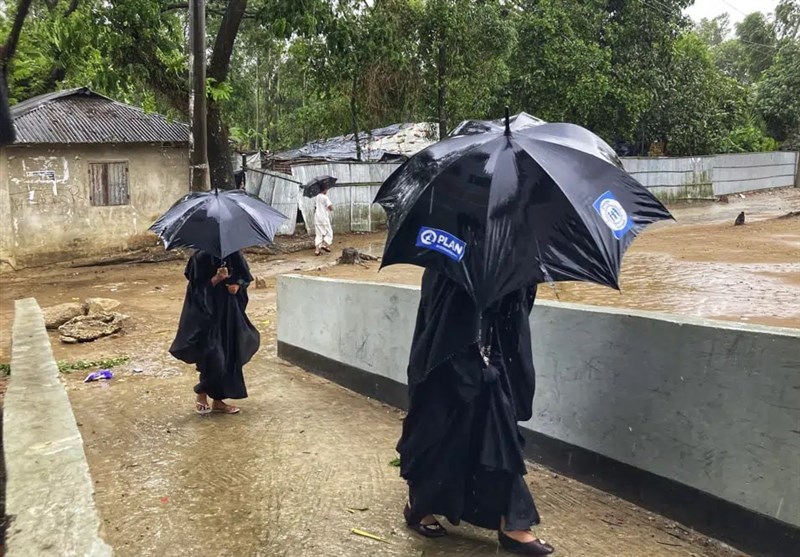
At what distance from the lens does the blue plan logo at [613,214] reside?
8.43ft

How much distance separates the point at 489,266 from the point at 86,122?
14.5m

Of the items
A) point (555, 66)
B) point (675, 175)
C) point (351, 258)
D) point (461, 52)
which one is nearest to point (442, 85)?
point (461, 52)

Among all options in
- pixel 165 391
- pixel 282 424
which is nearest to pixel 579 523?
pixel 282 424

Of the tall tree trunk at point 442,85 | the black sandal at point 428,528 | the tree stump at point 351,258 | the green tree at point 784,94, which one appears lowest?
the black sandal at point 428,528

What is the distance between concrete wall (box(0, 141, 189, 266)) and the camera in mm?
13875

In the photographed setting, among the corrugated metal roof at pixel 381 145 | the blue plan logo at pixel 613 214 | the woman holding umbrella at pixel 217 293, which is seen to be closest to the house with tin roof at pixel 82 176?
the corrugated metal roof at pixel 381 145

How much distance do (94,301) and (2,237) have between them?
19.0ft

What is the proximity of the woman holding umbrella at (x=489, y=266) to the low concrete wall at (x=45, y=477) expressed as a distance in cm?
139

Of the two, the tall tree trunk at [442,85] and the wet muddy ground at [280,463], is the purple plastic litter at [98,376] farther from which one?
the tall tree trunk at [442,85]

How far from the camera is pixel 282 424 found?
518 cm

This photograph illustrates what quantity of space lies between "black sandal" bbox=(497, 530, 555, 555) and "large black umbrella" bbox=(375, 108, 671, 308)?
119cm

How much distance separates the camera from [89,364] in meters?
7.28

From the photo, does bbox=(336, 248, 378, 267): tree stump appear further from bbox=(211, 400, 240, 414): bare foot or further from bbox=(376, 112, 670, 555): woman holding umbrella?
bbox=(376, 112, 670, 555): woman holding umbrella

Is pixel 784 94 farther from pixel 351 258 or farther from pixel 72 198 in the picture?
pixel 72 198
